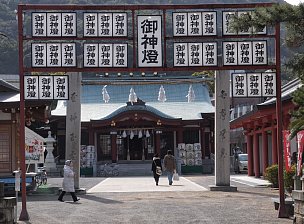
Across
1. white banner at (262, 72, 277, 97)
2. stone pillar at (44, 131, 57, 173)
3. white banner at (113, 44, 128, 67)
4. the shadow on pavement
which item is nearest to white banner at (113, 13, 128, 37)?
white banner at (113, 44, 128, 67)

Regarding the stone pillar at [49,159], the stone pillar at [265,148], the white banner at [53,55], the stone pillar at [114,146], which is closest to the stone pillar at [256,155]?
the stone pillar at [265,148]

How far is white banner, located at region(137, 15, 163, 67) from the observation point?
54.2 ft

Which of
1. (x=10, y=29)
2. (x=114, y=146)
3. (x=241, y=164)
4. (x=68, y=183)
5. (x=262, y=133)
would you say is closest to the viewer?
(x=68, y=183)

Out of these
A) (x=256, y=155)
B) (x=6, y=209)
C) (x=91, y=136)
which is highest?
(x=91, y=136)

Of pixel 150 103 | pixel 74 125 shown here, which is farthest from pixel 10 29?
pixel 74 125

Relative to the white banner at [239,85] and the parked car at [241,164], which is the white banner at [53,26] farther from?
the parked car at [241,164]

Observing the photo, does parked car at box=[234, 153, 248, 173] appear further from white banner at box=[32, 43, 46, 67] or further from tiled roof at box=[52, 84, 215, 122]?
white banner at box=[32, 43, 46, 67]

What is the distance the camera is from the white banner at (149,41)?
16531 mm

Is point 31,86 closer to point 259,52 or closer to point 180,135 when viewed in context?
point 259,52

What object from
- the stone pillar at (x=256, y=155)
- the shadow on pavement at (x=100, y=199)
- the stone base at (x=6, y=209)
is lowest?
the shadow on pavement at (x=100, y=199)

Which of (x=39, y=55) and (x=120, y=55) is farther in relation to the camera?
(x=120, y=55)

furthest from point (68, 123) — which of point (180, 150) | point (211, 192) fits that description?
point (180, 150)

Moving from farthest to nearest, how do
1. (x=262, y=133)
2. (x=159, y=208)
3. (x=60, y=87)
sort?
(x=262, y=133), (x=159, y=208), (x=60, y=87)

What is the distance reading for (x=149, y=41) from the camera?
16750mm
